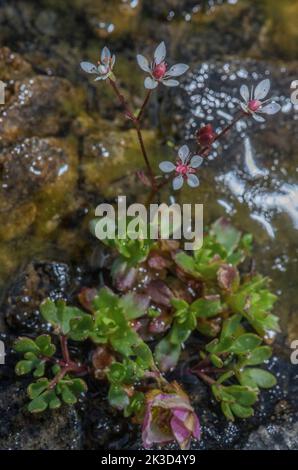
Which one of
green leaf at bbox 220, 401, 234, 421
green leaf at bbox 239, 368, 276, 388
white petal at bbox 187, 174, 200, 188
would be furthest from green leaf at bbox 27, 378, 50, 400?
white petal at bbox 187, 174, 200, 188

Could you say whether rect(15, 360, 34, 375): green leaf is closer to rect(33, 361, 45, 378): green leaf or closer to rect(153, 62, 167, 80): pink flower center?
rect(33, 361, 45, 378): green leaf

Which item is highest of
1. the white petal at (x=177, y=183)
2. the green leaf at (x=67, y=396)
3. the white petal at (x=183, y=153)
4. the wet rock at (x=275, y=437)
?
the white petal at (x=183, y=153)

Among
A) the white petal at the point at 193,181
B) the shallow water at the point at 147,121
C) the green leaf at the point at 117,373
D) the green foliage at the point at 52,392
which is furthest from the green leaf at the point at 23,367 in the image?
the white petal at the point at 193,181

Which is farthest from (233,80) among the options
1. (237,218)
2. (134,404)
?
(134,404)

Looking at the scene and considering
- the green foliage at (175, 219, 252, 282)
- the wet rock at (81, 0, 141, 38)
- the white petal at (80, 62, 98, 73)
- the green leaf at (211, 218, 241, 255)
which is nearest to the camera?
the white petal at (80, 62, 98, 73)

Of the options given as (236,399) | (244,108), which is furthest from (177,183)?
(236,399)

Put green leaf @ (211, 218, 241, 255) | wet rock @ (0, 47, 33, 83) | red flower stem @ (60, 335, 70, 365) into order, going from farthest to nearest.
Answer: wet rock @ (0, 47, 33, 83)
green leaf @ (211, 218, 241, 255)
red flower stem @ (60, 335, 70, 365)

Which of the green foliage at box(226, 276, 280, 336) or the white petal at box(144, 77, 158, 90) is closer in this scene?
the white petal at box(144, 77, 158, 90)

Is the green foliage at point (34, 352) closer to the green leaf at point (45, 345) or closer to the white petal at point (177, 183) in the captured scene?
the green leaf at point (45, 345)
